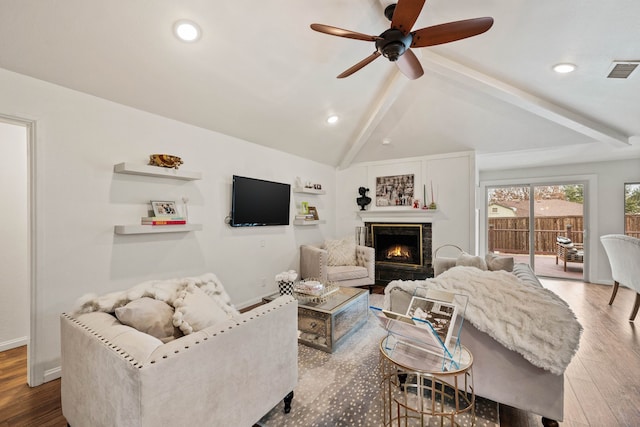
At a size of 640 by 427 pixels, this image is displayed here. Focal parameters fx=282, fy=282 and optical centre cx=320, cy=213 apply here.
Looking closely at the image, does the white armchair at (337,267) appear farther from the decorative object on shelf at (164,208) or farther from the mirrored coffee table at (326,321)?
the decorative object on shelf at (164,208)

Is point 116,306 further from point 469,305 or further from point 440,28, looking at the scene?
point 440,28

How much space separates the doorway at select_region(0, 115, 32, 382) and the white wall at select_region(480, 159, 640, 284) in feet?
26.8

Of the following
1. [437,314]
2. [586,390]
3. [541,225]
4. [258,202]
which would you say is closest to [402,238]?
[258,202]

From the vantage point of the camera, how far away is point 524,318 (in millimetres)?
1533

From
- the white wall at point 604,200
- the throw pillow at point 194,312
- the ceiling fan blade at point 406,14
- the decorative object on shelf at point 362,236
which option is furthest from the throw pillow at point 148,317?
the white wall at point 604,200

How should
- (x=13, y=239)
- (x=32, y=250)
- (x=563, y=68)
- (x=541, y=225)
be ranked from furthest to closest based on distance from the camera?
(x=541, y=225) → (x=13, y=239) → (x=563, y=68) → (x=32, y=250)

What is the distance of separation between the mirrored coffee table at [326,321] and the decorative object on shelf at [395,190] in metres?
2.54

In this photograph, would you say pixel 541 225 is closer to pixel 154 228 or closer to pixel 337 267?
pixel 337 267

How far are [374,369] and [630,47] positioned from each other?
10.3 feet

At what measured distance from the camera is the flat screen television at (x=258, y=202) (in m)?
3.62

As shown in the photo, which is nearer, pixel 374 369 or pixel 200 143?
pixel 374 369

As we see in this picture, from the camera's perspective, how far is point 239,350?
53.5 inches

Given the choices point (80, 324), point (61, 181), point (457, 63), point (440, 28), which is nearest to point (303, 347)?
point (80, 324)

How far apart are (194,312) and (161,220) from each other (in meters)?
1.54
